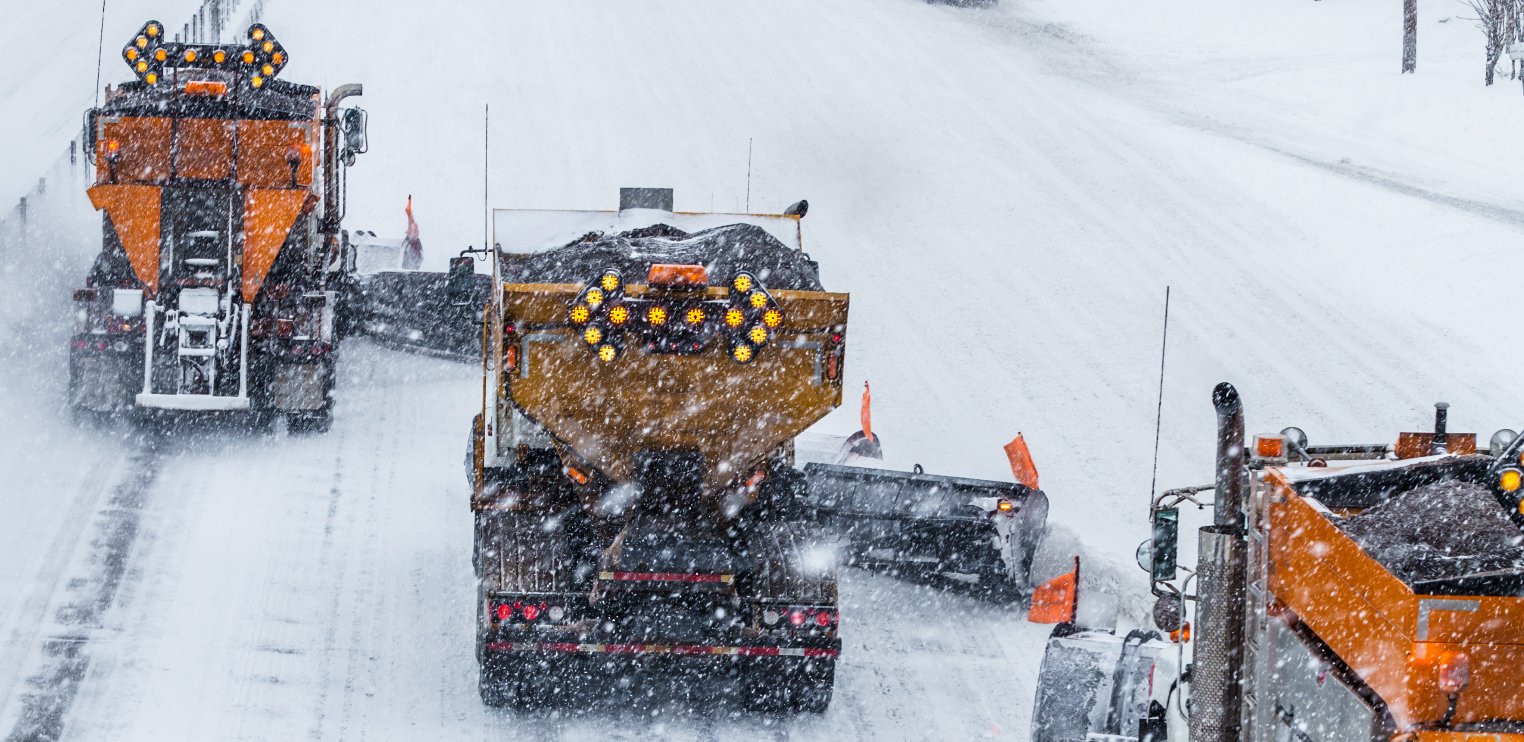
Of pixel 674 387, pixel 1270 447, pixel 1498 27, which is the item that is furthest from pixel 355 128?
pixel 1498 27

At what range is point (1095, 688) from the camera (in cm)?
734

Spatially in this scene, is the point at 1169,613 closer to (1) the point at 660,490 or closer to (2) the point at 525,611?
(1) the point at 660,490

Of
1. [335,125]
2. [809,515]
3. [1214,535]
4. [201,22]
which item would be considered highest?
[201,22]

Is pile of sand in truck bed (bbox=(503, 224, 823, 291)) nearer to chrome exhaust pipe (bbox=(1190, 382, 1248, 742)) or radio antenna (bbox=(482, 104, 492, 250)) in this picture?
chrome exhaust pipe (bbox=(1190, 382, 1248, 742))

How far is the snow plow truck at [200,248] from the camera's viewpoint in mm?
13828

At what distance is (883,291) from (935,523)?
889 centimetres

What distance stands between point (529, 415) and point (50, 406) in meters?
6.77

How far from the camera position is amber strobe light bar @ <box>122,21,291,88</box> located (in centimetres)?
1427

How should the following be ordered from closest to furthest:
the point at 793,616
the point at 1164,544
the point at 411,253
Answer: the point at 1164,544 < the point at 793,616 < the point at 411,253

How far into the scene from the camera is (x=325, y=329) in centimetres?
1441

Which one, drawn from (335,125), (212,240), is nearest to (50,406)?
(212,240)

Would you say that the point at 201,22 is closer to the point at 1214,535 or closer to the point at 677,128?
the point at 677,128

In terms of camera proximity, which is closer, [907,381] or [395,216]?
[907,381]

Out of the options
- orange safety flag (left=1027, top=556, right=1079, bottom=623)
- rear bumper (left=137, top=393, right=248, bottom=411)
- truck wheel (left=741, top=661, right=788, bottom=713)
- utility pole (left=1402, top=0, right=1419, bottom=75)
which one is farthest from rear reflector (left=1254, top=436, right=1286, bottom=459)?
utility pole (left=1402, top=0, right=1419, bottom=75)
